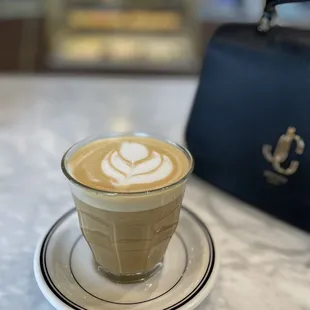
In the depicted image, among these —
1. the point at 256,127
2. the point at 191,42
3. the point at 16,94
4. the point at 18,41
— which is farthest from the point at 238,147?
the point at 18,41

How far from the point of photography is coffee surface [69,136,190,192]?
535 millimetres

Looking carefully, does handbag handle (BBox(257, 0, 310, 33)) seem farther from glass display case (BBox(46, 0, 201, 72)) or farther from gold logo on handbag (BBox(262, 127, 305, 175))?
glass display case (BBox(46, 0, 201, 72))

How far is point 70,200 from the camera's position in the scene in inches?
28.2

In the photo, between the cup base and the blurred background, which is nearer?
the cup base

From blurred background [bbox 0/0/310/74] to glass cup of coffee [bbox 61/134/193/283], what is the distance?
4.79 feet

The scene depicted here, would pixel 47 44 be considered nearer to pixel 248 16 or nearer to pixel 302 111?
pixel 248 16

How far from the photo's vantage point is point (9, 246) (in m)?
0.63

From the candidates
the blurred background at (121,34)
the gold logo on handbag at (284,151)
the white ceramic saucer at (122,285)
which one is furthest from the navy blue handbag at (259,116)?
the blurred background at (121,34)

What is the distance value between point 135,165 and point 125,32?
169 cm

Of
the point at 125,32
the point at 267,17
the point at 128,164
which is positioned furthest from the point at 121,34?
the point at 128,164

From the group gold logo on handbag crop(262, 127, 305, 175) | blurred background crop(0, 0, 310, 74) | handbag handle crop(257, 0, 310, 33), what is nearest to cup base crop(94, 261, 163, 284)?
gold logo on handbag crop(262, 127, 305, 175)

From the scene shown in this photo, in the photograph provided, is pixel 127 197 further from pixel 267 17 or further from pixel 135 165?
pixel 267 17

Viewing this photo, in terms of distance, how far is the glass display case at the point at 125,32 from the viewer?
6.81 feet

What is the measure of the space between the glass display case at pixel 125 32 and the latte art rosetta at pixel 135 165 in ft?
4.89
